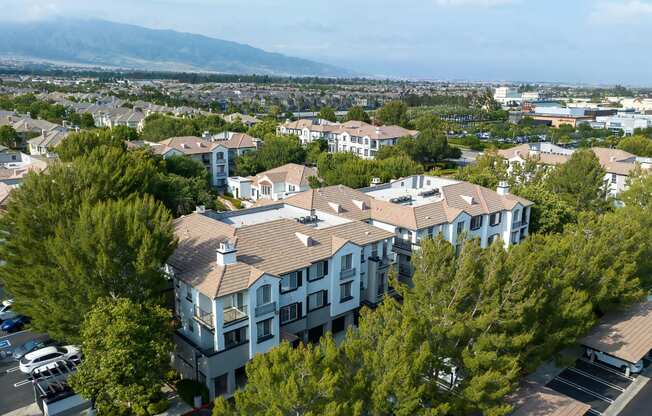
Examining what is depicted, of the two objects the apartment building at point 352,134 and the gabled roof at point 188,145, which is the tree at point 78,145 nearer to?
the gabled roof at point 188,145

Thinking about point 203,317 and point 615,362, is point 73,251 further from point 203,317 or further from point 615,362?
point 615,362

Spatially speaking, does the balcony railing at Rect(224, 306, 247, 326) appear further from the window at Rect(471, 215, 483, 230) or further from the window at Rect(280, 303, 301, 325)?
the window at Rect(471, 215, 483, 230)

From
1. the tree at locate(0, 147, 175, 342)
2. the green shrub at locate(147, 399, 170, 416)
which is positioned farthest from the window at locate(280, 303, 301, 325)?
the green shrub at locate(147, 399, 170, 416)

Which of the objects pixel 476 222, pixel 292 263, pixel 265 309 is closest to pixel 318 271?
pixel 292 263

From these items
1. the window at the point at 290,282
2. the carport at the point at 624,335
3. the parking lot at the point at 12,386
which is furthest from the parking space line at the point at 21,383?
the carport at the point at 624,335

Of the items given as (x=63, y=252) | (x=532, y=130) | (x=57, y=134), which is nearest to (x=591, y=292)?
(x=63, y=252)

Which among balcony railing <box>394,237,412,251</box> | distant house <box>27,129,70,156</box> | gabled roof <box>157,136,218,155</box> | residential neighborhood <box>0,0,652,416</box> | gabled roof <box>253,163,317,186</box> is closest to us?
residential neighborhood <box>0,0,652,416</box>
